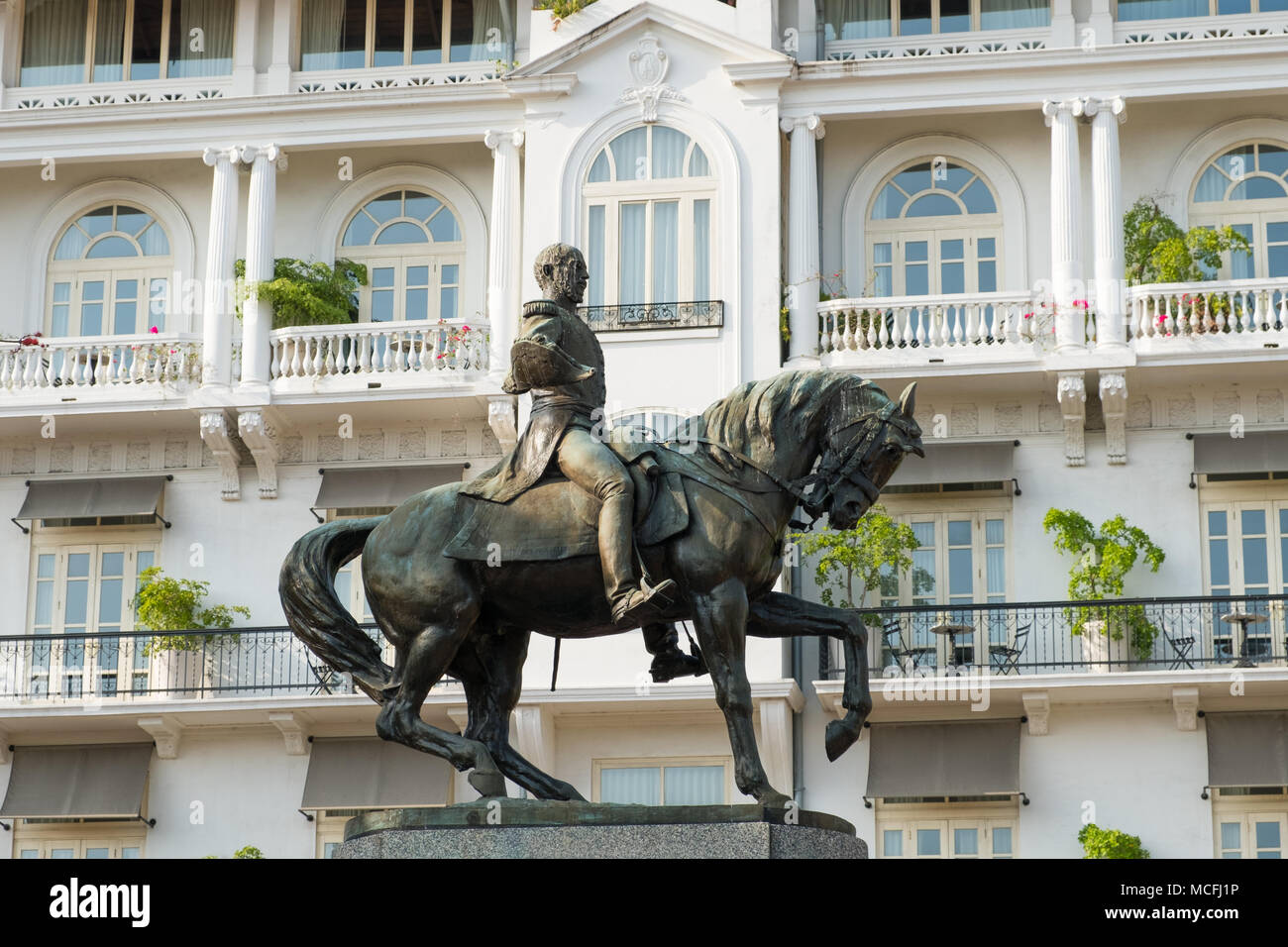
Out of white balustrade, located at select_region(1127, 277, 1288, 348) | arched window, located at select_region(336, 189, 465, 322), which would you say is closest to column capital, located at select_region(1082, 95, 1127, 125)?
white balustrade, located at select_region(1127, 277, 1288, 348)

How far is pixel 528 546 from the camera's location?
34.8ft

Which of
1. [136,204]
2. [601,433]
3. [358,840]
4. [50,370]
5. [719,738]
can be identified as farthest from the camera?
[136,204]

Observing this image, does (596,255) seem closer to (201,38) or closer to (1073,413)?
(1073,413)

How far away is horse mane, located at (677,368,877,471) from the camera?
10.7 meters

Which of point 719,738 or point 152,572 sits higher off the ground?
point 152,572

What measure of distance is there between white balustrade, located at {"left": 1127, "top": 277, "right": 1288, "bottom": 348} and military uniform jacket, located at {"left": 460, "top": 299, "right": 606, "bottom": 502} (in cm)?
1424

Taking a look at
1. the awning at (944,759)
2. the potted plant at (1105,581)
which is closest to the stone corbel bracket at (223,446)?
the awning at (944,759)

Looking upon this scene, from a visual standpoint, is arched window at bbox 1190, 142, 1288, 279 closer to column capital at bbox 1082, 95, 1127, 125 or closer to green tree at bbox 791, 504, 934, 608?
column capital at bbox 1082, 95, 1127, 125

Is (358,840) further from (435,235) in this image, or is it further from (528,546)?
(435,235)
